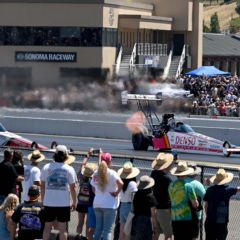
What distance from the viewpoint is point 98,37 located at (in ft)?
214

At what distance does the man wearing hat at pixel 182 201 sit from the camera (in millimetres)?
13148

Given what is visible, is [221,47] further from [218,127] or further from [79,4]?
[218,127]

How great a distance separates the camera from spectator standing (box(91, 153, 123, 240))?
1345 centimetres

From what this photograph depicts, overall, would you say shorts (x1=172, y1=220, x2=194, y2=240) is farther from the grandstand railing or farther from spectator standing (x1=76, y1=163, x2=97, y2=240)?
the grandstand railing

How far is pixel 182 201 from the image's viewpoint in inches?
519

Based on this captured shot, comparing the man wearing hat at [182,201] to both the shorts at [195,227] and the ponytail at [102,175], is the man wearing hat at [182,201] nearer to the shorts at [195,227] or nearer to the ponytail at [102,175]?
the shorts at [195,227]

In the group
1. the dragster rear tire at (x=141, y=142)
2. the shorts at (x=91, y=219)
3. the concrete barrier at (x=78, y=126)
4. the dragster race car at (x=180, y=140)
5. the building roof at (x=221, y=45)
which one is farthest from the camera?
the building roof at (x=221, y=45)

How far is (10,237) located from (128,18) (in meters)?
55.7

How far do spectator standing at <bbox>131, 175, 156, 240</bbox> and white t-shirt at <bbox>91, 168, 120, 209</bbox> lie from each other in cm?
55

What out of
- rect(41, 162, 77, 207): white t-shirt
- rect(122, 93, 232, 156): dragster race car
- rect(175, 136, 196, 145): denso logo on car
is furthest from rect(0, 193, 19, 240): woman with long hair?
rect(175, 136, 196, 145): denso logo on car

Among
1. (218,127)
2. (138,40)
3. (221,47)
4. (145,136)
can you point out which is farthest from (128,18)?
(145,136)

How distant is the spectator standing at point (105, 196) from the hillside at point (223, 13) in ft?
453

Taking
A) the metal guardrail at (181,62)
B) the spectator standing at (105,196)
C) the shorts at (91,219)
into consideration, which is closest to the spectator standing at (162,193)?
the spectator standing at (105,196)

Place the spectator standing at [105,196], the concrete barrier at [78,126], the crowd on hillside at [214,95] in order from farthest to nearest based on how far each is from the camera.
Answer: the crowd on hillside at [214,95] → the concrete barrier at [78,126] → the spectator standing at [105,196]
